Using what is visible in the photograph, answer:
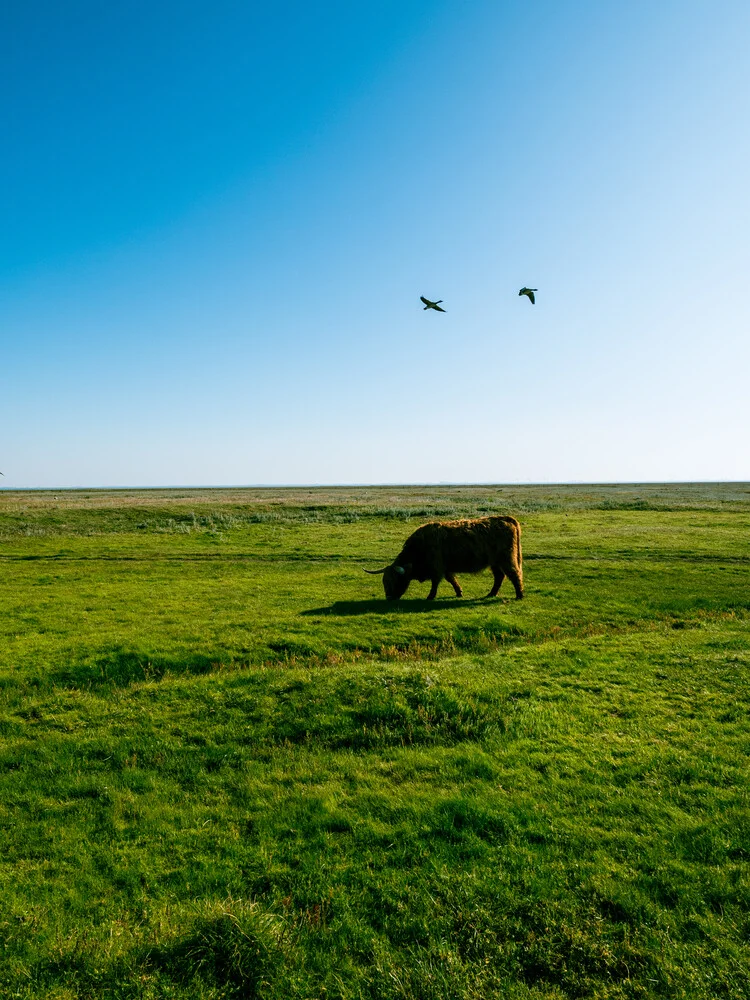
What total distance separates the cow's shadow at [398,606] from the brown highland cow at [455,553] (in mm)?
559

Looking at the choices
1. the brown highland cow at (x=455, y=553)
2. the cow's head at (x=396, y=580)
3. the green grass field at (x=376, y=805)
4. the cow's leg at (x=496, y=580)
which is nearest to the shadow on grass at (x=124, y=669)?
the green grass field at (x=376, y=805)

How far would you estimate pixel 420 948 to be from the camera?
5.37 meters

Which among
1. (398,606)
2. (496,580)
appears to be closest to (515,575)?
(496,580)

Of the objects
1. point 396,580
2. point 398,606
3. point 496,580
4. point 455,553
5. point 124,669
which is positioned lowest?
point 124,669

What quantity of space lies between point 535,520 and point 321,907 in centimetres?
5117

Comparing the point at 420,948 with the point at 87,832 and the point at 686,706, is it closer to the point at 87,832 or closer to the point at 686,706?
the point at 87,832

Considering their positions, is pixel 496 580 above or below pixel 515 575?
below

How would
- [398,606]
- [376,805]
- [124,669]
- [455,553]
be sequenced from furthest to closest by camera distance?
[455,553], [398,606], [124,669], [376,805]

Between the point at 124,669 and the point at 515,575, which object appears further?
the point at 515,575

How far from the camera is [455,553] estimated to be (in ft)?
69.3

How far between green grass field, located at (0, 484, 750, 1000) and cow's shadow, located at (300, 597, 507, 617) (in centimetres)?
60

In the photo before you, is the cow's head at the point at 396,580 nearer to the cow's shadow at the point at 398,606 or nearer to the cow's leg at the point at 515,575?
the cow's shadow at the point at 398,606

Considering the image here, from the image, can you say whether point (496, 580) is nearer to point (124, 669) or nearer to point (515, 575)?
point (515, 575)

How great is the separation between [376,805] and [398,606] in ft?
41.7
